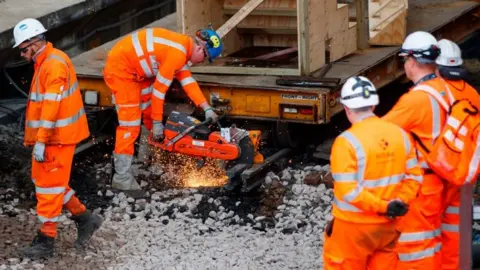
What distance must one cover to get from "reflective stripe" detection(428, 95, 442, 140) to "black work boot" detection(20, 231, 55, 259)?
125 inches

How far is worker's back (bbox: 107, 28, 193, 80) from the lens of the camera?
9.27 metres

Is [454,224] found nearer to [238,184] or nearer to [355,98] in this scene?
[355,98]

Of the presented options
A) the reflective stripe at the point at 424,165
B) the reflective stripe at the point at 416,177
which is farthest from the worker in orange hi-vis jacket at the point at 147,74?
the reflective stripe at the point at 416,177

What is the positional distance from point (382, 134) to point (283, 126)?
4.13 m

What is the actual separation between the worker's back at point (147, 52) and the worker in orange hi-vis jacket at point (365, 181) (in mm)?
3614

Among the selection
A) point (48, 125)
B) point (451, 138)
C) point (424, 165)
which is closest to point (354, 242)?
point (424, 165)

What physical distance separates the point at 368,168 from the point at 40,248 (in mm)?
3183

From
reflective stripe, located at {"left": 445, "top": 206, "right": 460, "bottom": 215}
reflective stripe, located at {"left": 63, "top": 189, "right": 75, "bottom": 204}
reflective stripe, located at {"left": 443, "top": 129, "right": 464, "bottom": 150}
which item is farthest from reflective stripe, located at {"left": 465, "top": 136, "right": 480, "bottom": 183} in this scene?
reflective stripe, located at {"left": 63, "top": 189, "right": 75, "bottom": 204}

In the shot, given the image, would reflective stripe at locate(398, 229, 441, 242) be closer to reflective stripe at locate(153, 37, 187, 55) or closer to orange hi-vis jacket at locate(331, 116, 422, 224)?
orange hi-vis jacket at locate(331, 116, 422, 224)

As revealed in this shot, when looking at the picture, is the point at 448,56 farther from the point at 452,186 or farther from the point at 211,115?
the point at 211,115

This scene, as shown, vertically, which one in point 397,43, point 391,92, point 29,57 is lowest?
point 391,92

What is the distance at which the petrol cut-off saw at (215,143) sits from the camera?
29.8 feet

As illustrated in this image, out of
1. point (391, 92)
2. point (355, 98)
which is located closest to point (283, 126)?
point (391, 92)

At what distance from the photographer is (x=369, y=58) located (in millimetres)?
10453
